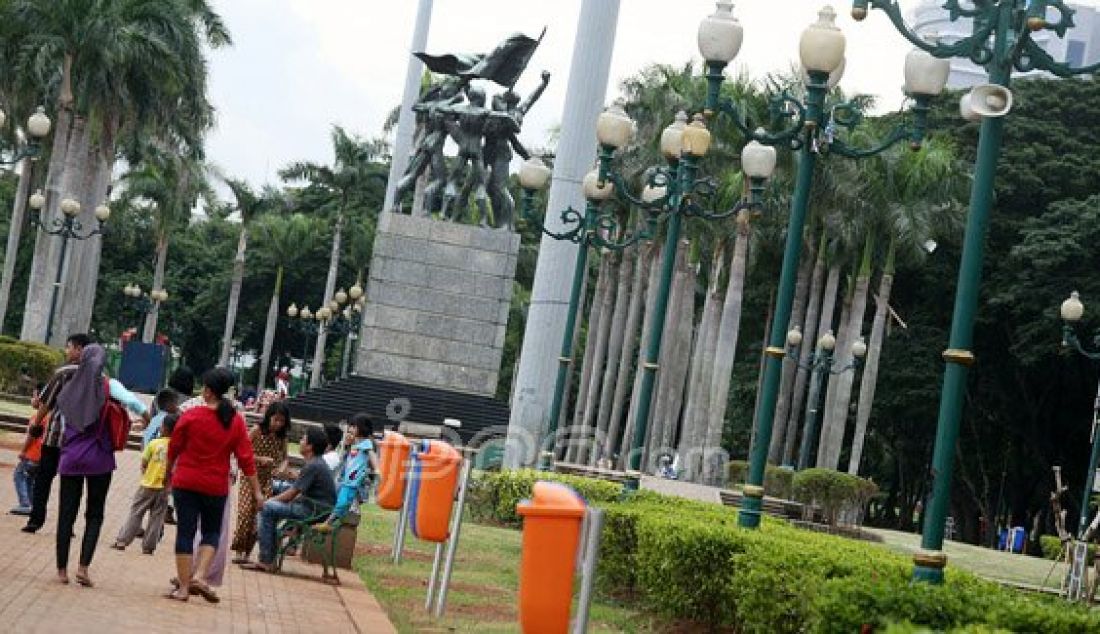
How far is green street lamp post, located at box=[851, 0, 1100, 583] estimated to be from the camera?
34.2 feet

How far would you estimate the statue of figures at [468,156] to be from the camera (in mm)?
42562

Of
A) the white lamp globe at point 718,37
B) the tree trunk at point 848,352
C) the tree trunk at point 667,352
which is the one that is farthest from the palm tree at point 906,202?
the white lamp globe at point 718,37

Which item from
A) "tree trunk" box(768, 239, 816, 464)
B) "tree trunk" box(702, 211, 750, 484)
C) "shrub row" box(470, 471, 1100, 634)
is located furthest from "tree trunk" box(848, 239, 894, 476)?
"shrub row" box(470, 471, 1100, 634)

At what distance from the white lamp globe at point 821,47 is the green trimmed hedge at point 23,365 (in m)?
28.0

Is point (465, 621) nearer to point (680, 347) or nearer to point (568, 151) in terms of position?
point (568, 151)

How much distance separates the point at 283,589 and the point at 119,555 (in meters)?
1.49

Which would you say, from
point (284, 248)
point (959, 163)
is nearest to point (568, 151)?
point (959, 163)

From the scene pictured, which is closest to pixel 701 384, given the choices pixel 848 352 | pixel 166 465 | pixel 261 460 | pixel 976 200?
pixel 848 352

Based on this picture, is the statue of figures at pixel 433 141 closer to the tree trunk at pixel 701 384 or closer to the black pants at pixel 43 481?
the tree trunk at pixel 701 384

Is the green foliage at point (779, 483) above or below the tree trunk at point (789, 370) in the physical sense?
below

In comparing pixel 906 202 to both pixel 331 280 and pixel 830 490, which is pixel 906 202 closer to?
pixel 830 490

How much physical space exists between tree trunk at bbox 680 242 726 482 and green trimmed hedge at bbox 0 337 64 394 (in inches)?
605

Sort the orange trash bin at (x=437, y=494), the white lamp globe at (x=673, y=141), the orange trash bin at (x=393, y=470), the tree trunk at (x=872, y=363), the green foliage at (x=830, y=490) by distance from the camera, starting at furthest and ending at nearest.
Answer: the tree trunk at (x=872, y=363)
the green foliage at (x=830, y=490)
the white lamp globe at (x=673, y=141)
the orange trash bin at (x=393, y=470)
the orange trash bin at (x=437, y=494)

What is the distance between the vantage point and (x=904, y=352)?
53344 millimetres
